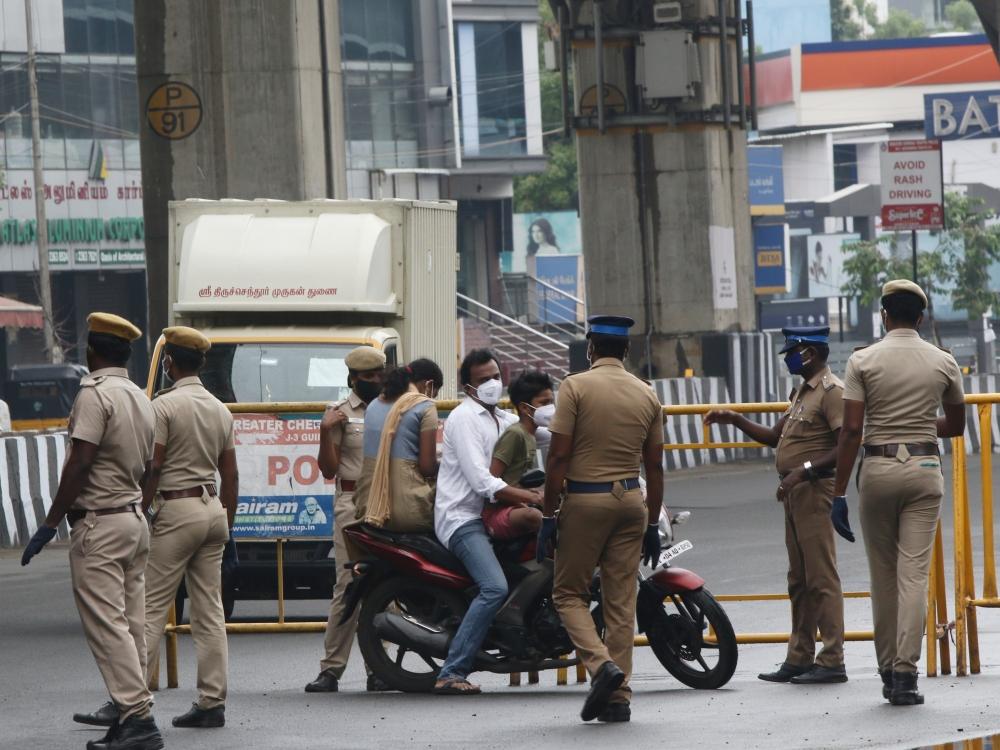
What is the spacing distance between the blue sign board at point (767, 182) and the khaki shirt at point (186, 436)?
70670 mm

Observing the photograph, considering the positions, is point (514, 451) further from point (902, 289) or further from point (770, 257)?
point (770, 257)

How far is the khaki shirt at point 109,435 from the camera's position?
7910 millimetres

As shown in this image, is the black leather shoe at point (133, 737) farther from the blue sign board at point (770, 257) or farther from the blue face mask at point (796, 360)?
the blue sign board at point (770, 257)

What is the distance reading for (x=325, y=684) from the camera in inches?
400

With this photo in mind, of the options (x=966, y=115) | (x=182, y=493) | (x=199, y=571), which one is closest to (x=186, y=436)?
(x=182, y=493)

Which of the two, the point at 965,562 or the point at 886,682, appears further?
the point at 965,562

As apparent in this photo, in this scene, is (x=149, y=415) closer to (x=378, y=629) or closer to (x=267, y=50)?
(x=378, y=629)

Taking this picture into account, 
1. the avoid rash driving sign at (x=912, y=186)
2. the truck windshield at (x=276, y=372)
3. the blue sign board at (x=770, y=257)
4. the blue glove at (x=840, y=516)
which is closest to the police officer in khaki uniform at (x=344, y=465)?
the blue glove at (x=840, y=516)

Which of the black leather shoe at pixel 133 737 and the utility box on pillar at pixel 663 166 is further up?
the utility box on pillar at pixel 663 166

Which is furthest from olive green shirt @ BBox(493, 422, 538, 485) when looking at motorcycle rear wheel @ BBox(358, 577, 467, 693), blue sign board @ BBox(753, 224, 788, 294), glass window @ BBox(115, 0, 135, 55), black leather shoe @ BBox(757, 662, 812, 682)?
blue sign board @ BBox(753, 224, 788, 294)

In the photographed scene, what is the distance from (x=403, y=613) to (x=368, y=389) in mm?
1313

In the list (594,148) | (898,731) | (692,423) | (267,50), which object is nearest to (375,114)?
(594,148)

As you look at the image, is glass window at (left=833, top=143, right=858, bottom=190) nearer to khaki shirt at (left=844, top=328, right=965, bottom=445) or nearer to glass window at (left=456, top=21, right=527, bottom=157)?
glass window at (left=456, top=21, right=527, bottom=157)

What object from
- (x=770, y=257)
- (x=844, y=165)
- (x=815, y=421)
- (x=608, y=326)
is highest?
(x=844, y=165)
